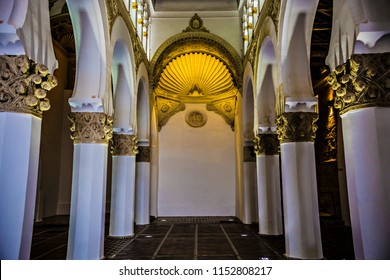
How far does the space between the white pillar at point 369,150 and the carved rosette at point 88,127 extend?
12.5 ft

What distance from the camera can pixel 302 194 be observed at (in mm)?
5453

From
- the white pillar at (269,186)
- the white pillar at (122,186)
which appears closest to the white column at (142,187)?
the white pillar at (122,186)

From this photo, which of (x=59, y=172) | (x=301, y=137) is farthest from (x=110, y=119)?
(x=59, y=172)

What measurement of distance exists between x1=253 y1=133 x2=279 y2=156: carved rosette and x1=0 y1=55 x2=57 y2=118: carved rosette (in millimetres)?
5845

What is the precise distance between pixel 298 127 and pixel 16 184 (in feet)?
14.1

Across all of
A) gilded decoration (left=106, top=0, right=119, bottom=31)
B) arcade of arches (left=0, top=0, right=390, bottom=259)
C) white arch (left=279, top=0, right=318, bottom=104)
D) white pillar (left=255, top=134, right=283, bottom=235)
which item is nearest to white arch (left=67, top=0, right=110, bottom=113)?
arcade of arches (left=0, top=0, right=390, bottom=259)

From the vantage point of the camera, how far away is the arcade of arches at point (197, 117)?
128 inches

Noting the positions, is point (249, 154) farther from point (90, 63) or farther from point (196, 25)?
point (90, 63)

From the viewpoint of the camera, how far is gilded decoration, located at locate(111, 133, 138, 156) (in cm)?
801

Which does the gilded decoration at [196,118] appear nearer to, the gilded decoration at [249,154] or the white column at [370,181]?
the gilded decoration at [249,154]

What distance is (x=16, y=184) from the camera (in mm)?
3230

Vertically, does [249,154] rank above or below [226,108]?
below

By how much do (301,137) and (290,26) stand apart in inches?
74.3

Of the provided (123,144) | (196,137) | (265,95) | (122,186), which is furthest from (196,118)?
(122,186)
